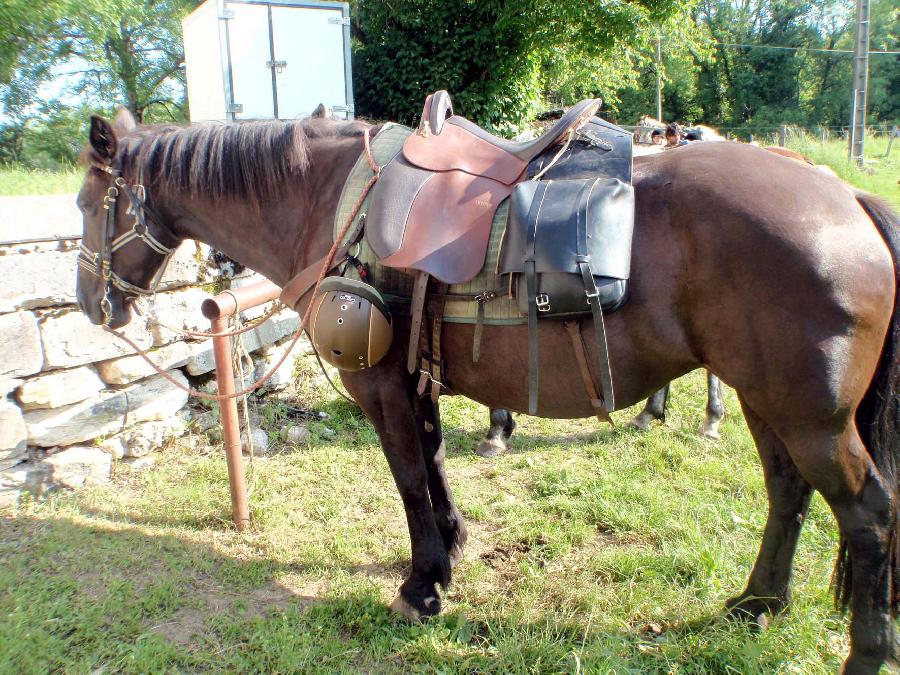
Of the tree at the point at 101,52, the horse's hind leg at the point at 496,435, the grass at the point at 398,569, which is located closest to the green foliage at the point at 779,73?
the tree at the point at 101,52

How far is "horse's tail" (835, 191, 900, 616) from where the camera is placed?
70.0 inches

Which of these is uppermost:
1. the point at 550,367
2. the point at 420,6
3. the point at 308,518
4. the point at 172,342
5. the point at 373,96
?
the point at 420,6

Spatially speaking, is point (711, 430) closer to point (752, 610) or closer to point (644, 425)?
point (644, 425)

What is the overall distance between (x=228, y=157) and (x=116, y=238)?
0.60m

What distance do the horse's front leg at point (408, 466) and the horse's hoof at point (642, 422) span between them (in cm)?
206

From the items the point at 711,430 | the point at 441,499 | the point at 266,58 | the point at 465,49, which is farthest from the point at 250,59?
the point at 711,430

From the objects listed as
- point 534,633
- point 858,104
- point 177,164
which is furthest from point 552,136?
point 858,104

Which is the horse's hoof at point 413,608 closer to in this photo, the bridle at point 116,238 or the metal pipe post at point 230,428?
the metal pipe post at point 230,428

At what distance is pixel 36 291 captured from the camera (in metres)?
3.19

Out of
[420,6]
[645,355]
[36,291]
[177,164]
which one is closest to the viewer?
[645,355]

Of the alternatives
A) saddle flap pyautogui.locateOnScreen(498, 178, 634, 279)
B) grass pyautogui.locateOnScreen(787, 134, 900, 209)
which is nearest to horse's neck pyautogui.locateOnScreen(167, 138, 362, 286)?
saddle flap pyautogui.locateOnScreen(498, 178, 634, 279)

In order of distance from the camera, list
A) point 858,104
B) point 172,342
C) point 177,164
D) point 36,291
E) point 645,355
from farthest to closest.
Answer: point 858,104, point 172,342, point 36,291, point 177,164, point 645,355

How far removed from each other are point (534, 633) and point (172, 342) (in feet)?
9.46

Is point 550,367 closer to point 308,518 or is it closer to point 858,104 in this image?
point 308,518
